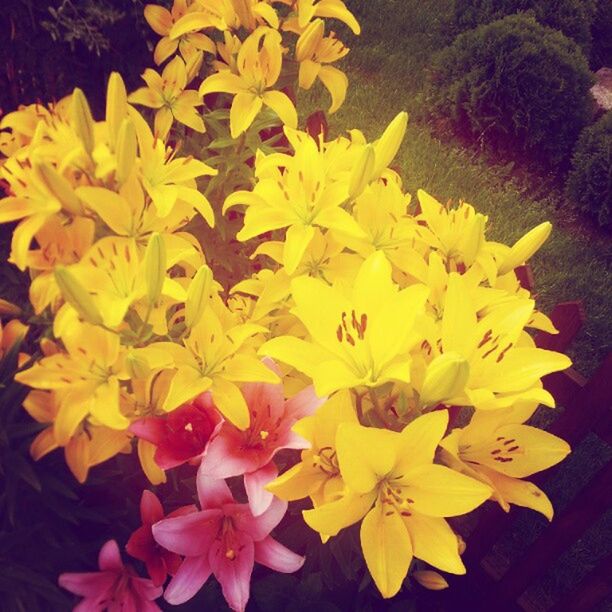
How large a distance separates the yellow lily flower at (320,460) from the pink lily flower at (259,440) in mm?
21

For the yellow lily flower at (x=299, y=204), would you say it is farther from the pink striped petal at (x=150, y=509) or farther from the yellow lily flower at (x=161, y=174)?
the pink striped petal at (x=150, y=509)

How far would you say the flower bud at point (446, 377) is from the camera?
0.76m

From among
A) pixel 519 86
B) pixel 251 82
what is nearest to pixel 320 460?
pixel 251 82

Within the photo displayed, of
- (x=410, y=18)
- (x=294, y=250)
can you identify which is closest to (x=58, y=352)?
(x=294, y=250)

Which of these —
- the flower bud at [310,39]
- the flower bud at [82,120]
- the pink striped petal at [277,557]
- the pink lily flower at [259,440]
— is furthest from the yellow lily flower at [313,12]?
the pink striped petal at [277,557]

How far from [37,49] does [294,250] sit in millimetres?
745

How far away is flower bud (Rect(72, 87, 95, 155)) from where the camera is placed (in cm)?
85

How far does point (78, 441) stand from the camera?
2.91 ft

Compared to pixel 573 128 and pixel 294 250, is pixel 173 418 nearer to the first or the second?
pixel 294 250

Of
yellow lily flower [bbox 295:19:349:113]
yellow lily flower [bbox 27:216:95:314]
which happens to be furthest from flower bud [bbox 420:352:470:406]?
yellow lily flower [bbox 295:19:349:113]

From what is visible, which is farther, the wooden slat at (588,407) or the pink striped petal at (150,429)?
the wooden slat at (588,407)

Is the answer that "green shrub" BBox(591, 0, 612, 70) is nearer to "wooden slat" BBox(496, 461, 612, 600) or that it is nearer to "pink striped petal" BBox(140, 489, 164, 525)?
"wooden slat" BBox(496, 461, 612, 600)

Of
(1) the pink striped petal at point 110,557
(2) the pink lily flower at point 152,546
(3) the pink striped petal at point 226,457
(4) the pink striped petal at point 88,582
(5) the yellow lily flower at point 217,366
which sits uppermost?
(5) the yellow lily flower at point 217,366

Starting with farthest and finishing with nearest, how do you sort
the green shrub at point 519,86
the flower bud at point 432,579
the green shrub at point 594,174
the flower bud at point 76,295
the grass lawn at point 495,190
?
the green shrub at point 519,86, the green shrub at point 594,174, the grass lawn at point 495,190, the flower bud at point 432,579, the flower bud at point 76,295
